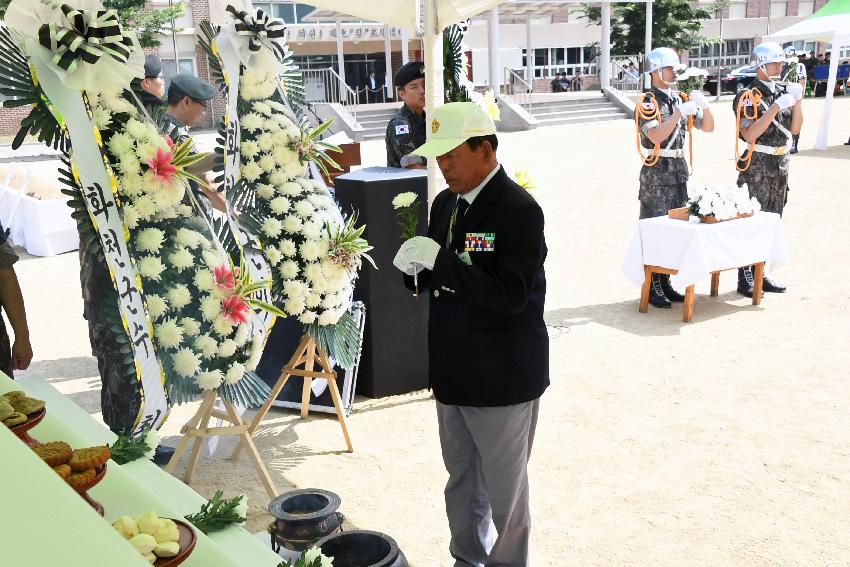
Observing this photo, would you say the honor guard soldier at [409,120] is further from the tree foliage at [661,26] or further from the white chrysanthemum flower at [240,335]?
the tree foliage at [661,26]

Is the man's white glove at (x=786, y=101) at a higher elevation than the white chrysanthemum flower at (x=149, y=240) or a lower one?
higher

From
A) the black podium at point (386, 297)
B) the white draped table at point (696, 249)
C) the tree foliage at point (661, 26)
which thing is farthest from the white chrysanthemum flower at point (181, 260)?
the tree foliage at point (661, 26)

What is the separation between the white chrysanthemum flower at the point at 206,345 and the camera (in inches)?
141

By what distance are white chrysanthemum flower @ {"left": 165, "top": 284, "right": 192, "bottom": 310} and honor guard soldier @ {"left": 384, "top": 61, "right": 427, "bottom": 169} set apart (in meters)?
2.57

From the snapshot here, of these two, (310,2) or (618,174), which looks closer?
(310,2)

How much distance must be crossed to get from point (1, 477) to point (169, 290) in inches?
90.2

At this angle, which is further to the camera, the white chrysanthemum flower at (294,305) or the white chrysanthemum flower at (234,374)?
the white chrysanthemum flower at (294,305)

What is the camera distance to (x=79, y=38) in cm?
321

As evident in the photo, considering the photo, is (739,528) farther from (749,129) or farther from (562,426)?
(749,129)

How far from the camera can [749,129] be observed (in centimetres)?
769

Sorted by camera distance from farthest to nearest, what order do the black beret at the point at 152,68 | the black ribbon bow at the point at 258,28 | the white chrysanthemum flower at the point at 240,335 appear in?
the black beret at the point at 152,68, the black ribbon bow at the point at 258,28, the white chrysanthemum flower at the point at 240,335

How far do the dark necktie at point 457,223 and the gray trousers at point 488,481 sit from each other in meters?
0.59

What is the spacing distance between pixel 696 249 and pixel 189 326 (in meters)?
4.38

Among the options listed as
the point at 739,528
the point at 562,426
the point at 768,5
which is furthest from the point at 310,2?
the point at 768,5
